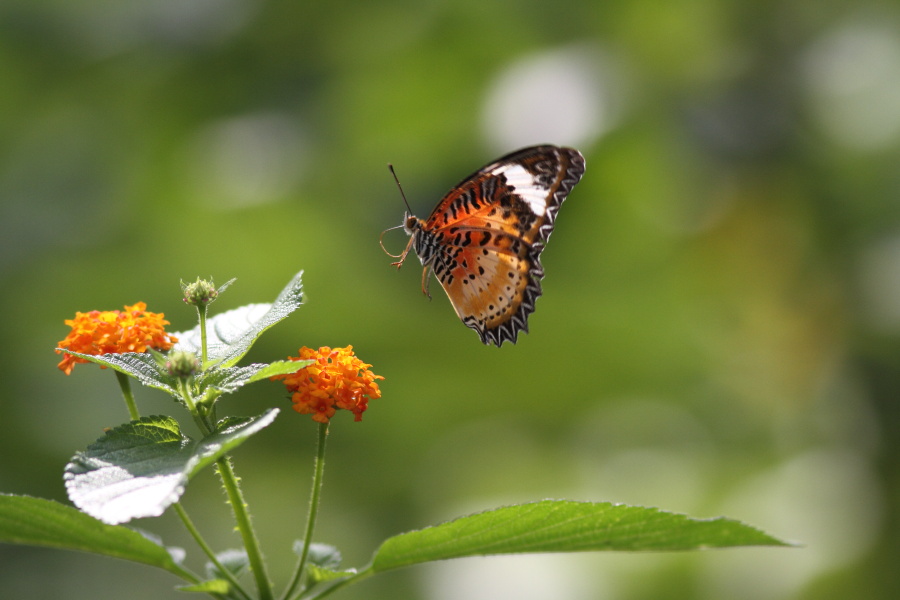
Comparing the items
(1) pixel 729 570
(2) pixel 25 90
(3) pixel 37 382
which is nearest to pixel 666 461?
(1) pixel 729 570

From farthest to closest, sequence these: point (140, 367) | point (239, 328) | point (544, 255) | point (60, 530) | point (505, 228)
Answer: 1. point (544, 255)
2. point (505, 228)
3. point (239, 328)
4. point (140, 367)
5. point (60, 530)

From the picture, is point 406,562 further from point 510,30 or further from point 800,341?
point 510,30

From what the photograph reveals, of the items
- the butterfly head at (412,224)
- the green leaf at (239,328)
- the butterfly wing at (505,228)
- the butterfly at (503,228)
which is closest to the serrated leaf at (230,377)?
the green leaf at (239,328)

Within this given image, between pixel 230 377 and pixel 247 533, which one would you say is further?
pixel 230 377

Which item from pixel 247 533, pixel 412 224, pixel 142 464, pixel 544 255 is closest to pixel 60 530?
pixel 142 464

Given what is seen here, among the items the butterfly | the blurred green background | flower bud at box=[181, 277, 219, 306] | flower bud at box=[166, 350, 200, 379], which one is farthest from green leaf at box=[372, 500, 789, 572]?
the blurred green background

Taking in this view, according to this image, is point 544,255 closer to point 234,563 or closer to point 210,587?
point 234,563
